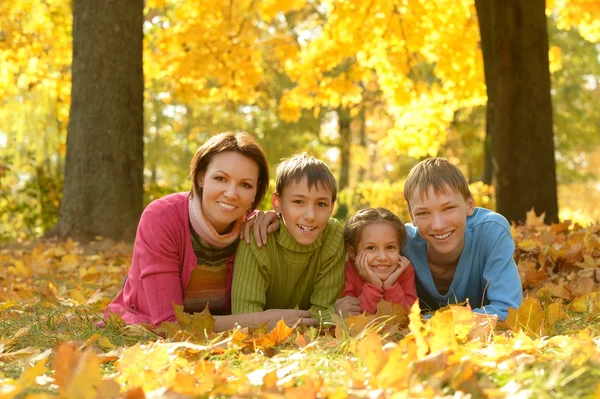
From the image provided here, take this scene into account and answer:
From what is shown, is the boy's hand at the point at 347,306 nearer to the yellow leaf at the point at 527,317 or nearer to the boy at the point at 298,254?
the boy at the point at 298,254

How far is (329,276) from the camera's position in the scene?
3.32 meters

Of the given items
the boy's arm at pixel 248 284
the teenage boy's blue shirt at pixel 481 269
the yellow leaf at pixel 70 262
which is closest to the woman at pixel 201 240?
the boy's arm at pixel 248 284

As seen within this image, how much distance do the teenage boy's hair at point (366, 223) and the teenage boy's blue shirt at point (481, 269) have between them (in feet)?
0.43

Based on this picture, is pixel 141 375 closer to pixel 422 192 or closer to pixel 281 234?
pixel 281 234

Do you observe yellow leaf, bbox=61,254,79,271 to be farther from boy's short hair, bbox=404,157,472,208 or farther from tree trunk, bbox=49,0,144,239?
boy's short hair, bbox=404,157,472,208

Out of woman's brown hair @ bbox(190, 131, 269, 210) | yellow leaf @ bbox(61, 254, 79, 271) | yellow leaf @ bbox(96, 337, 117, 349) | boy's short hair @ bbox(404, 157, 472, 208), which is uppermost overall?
woman's brown hair @ bbox(190, 131, 269, 210)

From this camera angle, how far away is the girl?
127 inches

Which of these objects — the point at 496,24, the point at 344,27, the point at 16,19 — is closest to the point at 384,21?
the point at 344,27

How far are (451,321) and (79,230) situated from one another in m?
6.10

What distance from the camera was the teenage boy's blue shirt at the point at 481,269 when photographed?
307 centimetres

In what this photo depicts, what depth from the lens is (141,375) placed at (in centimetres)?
191

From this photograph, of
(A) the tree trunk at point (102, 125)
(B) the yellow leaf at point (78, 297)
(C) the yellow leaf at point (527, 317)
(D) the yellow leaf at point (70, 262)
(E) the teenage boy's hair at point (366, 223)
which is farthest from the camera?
(A) the tree trunk at point (102, 125)

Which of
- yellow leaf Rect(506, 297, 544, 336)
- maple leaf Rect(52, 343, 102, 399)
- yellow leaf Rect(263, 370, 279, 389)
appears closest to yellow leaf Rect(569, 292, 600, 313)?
yellow leaf Rect(506, 297, 544, 336)

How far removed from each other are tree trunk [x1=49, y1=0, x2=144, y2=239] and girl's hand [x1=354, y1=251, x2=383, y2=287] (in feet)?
15.2
